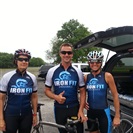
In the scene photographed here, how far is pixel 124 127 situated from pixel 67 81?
44.8 inches

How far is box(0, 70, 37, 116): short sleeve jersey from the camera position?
309 cm

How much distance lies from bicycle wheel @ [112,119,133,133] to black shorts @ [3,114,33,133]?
1241mm

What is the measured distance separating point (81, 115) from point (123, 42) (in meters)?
1.41

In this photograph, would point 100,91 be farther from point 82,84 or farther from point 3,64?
point 3,64

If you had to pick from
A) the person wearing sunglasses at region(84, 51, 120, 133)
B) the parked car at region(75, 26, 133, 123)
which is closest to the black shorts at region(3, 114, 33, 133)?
the person wearing sunglasses at region(84, 51, 120, 133)

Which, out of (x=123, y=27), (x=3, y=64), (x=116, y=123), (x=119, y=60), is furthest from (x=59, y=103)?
(x=3, y=64)

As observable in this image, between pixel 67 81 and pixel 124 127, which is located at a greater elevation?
pixel 67 81

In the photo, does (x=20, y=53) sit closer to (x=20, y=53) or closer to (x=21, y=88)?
(x=20, y=53)

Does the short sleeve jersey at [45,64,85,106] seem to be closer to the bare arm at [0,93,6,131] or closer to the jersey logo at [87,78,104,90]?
the jersey logo at [87,78,104,90]

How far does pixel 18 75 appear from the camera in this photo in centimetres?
317

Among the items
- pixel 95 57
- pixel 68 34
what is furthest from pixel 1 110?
pixel 68 34

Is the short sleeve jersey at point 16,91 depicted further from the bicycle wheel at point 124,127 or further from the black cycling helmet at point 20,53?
the bicycle wheel at point 124,127

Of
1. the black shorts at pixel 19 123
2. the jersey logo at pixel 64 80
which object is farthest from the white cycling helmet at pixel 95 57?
the black shorts at pixel 19 123

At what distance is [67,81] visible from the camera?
3252mm
